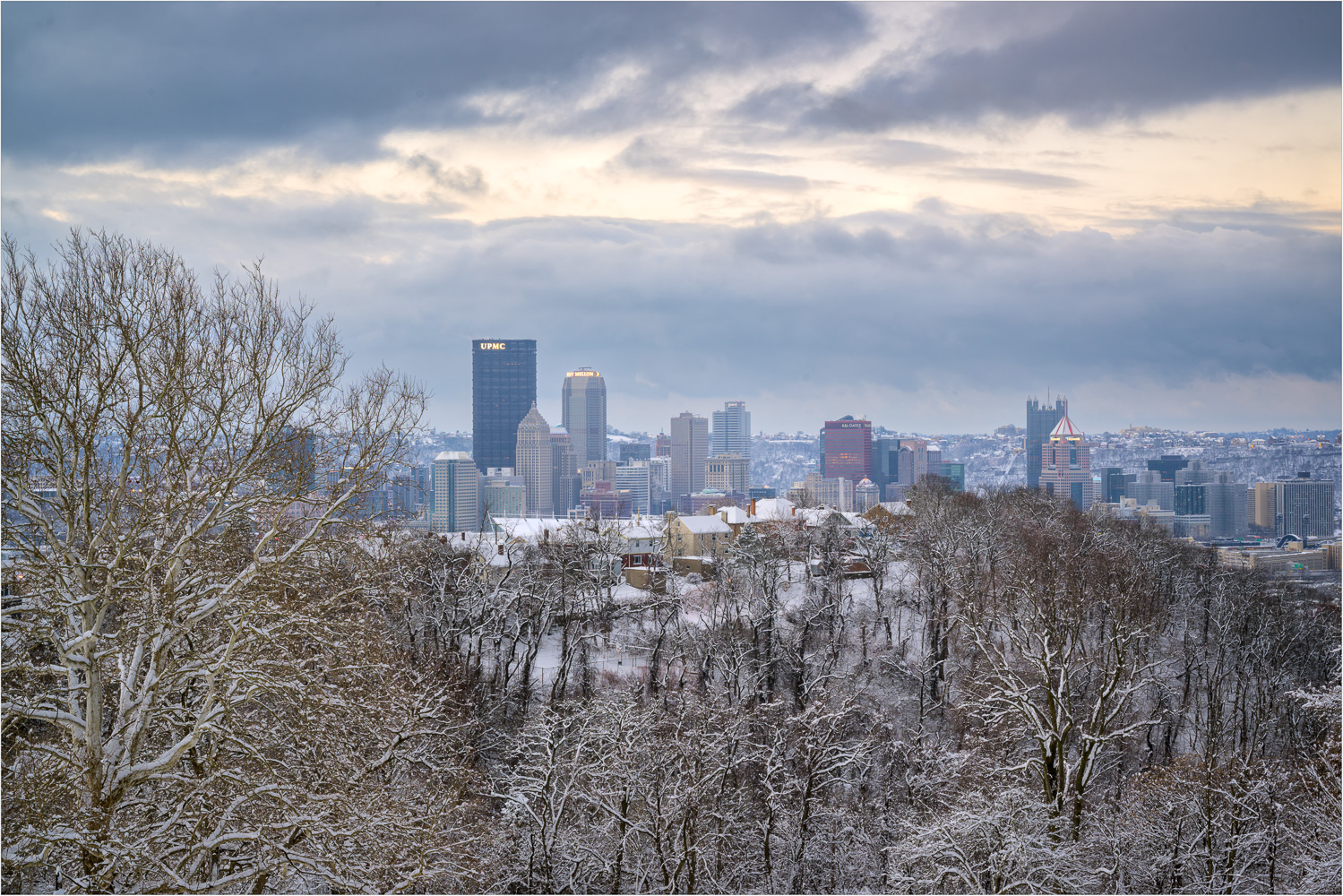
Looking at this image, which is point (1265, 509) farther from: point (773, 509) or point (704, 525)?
point (704, 525)

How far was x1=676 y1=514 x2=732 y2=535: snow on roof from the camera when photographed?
245ft

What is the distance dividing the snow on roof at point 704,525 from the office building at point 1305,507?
58765 millimetres

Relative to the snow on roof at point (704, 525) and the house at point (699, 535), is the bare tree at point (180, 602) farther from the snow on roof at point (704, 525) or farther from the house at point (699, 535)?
the snow on roof at point (704, 525)

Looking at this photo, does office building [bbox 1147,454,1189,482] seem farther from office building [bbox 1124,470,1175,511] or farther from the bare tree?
the bare tree

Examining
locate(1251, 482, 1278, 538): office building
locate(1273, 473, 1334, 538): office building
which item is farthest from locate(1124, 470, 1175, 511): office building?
locate(1273, 473, 1334, 538): office building

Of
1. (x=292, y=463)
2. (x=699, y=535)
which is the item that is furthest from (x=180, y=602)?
(x=699, y=535)

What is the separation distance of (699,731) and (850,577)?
30.8 metres

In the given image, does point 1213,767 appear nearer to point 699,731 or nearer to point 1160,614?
point 699,731

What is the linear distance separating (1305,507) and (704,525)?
69.7 metres

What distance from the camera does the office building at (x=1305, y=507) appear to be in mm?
94562

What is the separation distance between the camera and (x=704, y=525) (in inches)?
2992

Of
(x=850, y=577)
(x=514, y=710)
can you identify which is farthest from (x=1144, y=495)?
(x=514, y=710)

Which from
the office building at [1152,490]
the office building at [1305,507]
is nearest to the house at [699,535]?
the office building at [1305,507]

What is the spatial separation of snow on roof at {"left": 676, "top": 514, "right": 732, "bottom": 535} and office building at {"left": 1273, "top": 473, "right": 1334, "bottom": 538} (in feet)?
193
